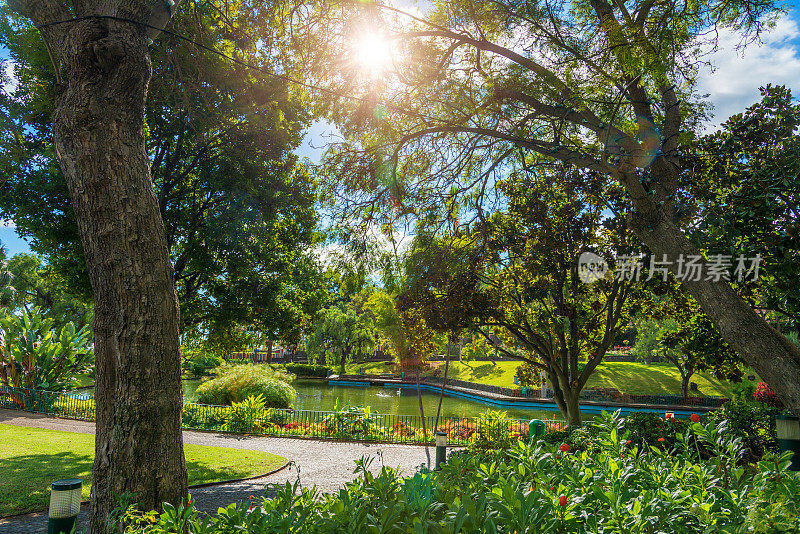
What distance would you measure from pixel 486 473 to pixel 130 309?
2963mm

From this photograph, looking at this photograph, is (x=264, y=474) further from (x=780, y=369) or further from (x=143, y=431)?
(x=780, y=369)

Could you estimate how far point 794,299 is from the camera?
6773 mm

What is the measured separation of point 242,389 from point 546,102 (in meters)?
16.1

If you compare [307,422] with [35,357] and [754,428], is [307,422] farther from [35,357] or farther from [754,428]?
[754,428]

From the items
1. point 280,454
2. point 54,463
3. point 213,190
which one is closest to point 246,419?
point 280,454

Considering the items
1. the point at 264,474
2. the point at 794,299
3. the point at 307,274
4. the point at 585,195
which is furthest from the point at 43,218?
the point at 794,299

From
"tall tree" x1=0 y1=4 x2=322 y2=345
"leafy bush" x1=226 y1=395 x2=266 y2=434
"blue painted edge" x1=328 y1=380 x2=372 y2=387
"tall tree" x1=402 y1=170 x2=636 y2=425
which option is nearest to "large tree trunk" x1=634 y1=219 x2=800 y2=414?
"tall tree" x1=402 y1=170 x2=636 y2=425

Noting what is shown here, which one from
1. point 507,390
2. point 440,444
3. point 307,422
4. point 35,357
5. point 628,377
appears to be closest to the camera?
point 440,444

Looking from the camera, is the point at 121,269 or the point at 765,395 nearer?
the point at 121,269

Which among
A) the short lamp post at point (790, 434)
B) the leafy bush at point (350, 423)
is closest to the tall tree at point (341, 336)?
the leafy bush at point (350, 423)

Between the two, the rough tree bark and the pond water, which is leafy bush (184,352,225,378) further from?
the rough tree bark

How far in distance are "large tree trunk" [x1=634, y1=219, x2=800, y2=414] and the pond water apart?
1571 centimetres

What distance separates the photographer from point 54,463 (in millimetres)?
9539

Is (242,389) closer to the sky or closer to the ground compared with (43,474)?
closer to the sky
